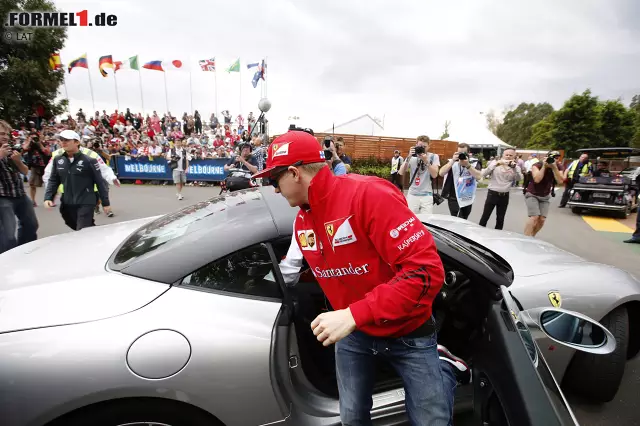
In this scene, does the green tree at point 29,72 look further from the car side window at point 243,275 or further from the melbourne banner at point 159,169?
the car side window at point 243,275

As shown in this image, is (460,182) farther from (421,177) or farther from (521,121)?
(521,121)

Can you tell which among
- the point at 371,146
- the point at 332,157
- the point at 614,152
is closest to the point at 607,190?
the point at 614,152

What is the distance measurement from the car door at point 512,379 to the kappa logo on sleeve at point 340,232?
26.7 inches

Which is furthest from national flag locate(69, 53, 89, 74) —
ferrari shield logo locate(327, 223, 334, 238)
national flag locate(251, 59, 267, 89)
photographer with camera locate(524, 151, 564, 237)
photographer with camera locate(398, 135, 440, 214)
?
ferrari shield logo locate(327, 223, 334, 238)

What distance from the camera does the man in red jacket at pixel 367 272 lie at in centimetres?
106

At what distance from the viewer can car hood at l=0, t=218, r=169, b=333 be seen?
4.22 ft

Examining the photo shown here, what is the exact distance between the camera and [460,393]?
1668mm

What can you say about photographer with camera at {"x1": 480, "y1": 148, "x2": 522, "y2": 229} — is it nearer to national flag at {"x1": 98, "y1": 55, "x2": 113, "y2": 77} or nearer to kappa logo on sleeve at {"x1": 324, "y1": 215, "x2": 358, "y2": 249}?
kappa logo on sleeve at {"x1": 324, "y1": 215, "x2": 358, "y2": 249}

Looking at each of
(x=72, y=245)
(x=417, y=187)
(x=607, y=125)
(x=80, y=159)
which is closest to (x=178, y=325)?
(x=72, y=245)

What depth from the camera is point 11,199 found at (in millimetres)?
3639

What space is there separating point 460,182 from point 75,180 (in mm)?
5223

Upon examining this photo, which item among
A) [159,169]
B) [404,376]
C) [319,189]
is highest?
[319,189]

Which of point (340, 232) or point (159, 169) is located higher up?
point (340, 232)

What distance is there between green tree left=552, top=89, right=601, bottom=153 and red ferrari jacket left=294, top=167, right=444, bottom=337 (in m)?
40.3
